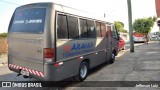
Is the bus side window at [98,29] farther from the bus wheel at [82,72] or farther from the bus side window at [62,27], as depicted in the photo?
the bus side window at [62,27]

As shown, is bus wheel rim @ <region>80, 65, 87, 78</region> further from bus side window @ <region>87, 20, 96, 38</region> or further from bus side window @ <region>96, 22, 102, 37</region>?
bus side window @ <region>96, 22, 102, 37</region>

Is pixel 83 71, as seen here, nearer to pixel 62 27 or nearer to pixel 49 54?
pixel 62 27

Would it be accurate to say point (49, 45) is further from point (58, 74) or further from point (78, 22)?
point (78, 22)

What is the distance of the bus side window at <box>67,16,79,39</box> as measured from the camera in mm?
6777

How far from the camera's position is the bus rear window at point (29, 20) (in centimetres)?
605

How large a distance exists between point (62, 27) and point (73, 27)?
723 mm

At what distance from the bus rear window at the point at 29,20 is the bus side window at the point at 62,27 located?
1.62ft

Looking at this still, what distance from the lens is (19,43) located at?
6590 millimetres

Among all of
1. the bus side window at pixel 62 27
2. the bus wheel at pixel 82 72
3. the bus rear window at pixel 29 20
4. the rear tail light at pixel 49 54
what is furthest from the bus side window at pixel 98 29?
the rear tail light at pixel 49 54

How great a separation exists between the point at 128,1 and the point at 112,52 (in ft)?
28.0

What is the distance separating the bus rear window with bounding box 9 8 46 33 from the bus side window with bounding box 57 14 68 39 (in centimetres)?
49

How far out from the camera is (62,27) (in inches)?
250

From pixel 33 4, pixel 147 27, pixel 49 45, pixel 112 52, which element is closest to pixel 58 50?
pixel 49 45

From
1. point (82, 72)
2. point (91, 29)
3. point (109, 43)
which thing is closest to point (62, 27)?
point (82, 72)
